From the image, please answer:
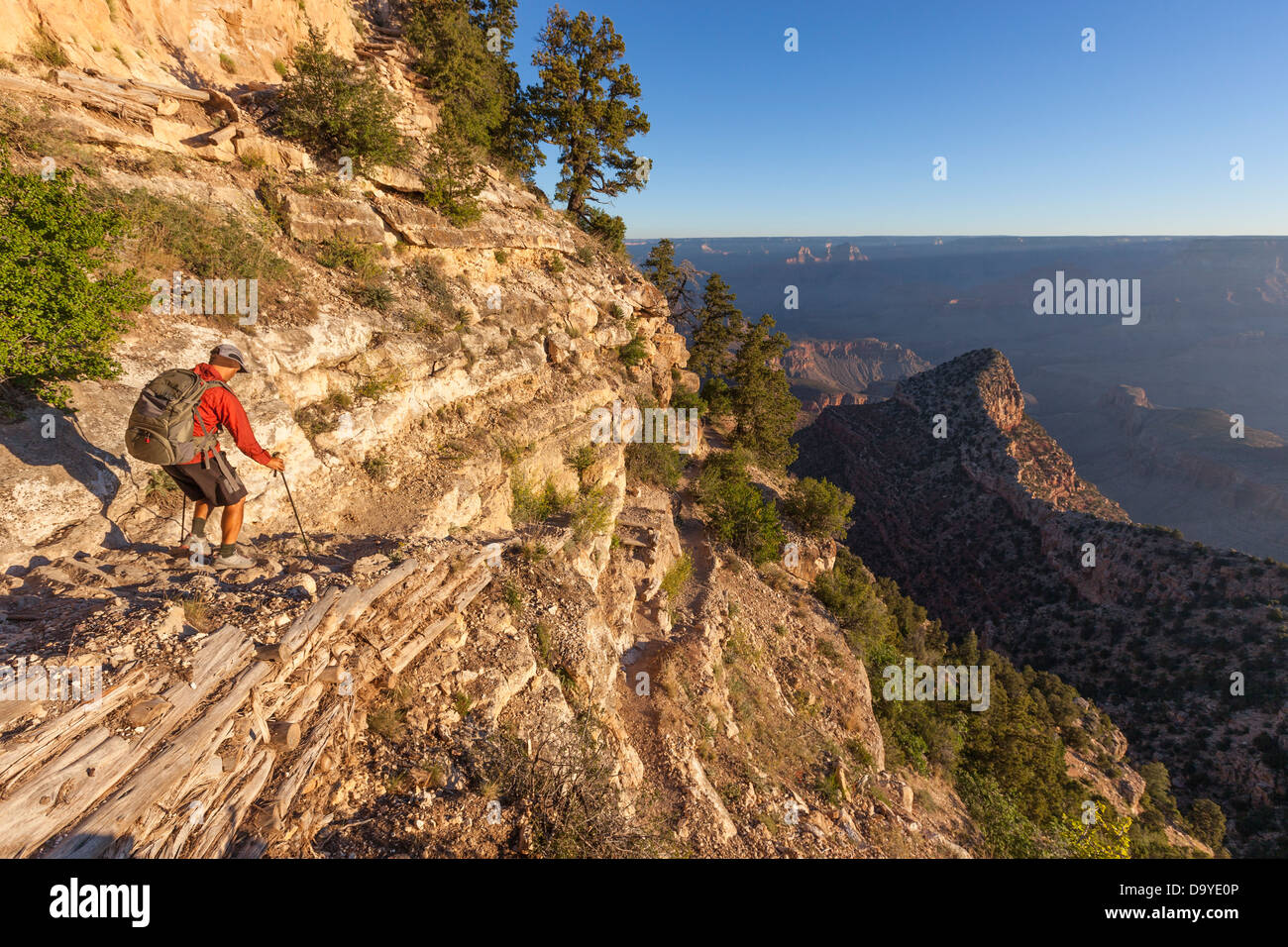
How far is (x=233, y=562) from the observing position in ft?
15.7

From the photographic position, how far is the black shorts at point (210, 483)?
4.77 meters

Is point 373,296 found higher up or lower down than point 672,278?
lower down

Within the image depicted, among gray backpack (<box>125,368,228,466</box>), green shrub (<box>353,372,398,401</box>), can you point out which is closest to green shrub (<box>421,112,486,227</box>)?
green shrub (<box>353,372,398,401</box>)

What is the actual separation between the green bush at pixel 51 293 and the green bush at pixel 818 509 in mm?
17354

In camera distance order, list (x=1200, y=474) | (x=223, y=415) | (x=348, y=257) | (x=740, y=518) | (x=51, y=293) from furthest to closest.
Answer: (x=1200, y=474) < (x=740, y=518) < (x=348, y=257) < (x=51, y=293) < (x=223, y=415)

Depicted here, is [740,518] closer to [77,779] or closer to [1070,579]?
[77,779]

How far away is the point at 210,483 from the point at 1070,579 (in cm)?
4655

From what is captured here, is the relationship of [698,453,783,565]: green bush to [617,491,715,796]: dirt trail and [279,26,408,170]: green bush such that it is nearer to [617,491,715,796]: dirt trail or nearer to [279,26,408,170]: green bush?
[617,491,715,796]: dirt trail

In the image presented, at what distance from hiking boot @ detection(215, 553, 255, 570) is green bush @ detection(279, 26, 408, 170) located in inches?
363

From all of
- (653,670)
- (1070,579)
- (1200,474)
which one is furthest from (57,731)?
(1200,474)

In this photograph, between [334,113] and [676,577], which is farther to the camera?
[676,577]

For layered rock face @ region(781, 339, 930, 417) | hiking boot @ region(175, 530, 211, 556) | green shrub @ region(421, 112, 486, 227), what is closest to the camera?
hiking boot @ region(175, 530, 211, 556)

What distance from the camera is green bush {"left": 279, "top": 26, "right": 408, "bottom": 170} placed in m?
9.94

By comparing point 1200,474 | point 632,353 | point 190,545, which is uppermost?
point 632,353
